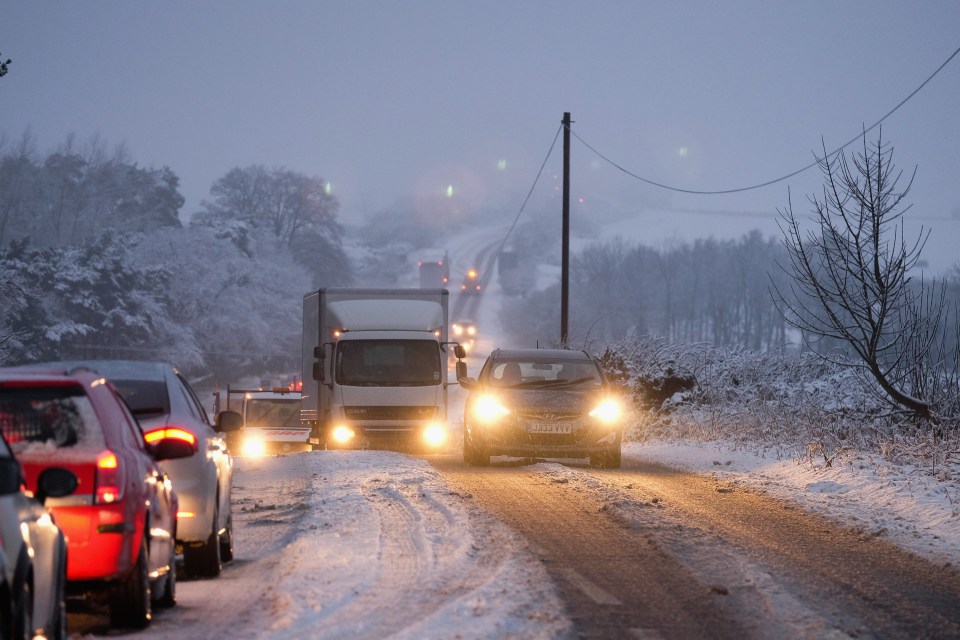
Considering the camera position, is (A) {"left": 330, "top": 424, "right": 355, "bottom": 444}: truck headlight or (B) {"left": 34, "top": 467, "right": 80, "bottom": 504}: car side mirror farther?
(A) {"left": 330, "top": 424, "right": 355, "bottom": 444}: truck headlight

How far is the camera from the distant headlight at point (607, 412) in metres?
19.7

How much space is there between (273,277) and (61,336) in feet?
94.0

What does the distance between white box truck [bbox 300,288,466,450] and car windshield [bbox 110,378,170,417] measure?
54.2 ft

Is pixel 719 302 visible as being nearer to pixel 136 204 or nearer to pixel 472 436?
pixel 136 204

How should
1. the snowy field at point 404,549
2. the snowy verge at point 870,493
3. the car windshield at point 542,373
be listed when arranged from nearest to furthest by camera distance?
the snowy field at point 404,549
the snowy verge at point 870,493
the car windshield at point 542,373

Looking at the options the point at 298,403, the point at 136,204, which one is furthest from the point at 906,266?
the point at 136,204

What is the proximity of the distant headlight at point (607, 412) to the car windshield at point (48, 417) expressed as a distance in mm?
13595

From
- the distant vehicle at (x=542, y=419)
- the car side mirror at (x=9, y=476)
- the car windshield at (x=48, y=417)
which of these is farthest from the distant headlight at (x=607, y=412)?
the car side mirror at (x=9, y=476)

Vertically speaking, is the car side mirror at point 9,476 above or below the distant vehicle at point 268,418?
above

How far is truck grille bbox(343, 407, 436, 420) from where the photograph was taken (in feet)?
85.0

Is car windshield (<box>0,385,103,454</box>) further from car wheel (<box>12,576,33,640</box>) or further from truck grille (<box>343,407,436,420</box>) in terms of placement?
truck grille (<box>343,407,436,420</box>)

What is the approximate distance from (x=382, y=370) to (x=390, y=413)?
0.93 meters

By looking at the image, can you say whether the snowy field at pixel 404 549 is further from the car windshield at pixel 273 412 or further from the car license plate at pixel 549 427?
the car windshield at pixel 273 412

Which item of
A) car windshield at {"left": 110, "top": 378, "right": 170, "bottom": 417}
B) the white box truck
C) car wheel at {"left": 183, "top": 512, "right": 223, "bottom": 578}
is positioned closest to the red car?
car windshield at {"left": 110, "top": 378, "right": 170, "bottom": 417}
